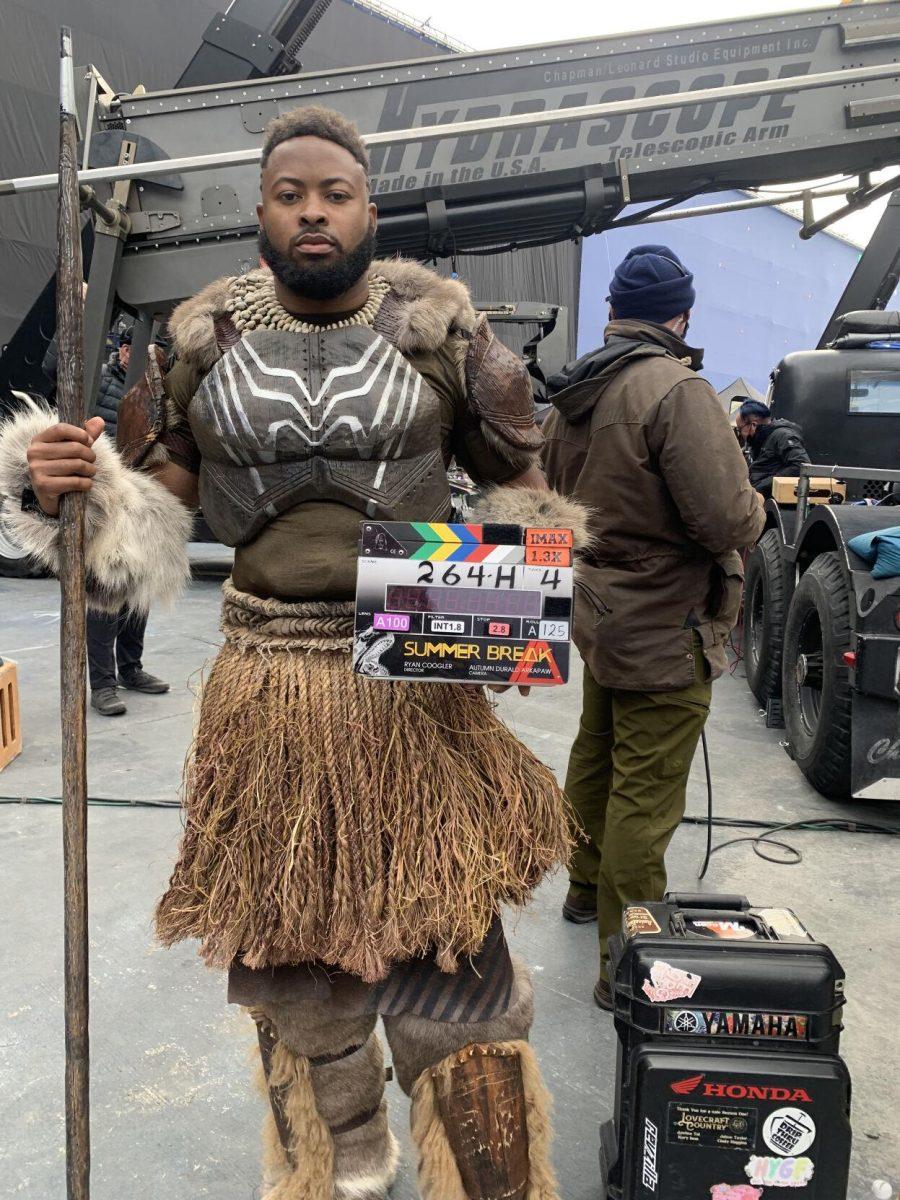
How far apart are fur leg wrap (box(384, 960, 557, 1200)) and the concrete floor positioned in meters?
0.37

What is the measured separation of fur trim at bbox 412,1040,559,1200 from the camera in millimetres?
1509

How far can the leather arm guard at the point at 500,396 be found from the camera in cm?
156

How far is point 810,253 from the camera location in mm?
23641

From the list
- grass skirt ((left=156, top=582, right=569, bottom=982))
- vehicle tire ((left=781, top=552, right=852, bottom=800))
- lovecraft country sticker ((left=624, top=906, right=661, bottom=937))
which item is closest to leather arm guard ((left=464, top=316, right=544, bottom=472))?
grass skirt ((left=156, top=582, right=569, bottom=982))

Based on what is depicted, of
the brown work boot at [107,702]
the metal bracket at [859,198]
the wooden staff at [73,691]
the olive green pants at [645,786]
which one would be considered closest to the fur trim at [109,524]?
the wooden staff at [73,691]

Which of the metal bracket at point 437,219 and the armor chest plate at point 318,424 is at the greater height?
the metal bracket at point 437,219

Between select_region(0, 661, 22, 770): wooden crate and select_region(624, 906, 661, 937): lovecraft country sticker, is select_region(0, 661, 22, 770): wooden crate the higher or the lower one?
the lower one

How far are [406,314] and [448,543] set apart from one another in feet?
1.59

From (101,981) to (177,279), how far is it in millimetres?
4140

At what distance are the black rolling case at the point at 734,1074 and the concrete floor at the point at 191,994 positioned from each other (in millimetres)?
415

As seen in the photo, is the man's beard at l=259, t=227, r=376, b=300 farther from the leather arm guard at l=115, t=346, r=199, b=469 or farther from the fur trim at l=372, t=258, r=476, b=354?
the leather arm guard at l=115, t=346, r=199, b=469

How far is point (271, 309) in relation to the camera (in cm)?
155

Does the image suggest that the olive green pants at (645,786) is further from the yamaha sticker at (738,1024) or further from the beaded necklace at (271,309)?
the beaded necklace at (271,309)

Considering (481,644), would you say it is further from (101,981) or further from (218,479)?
(101,981)
